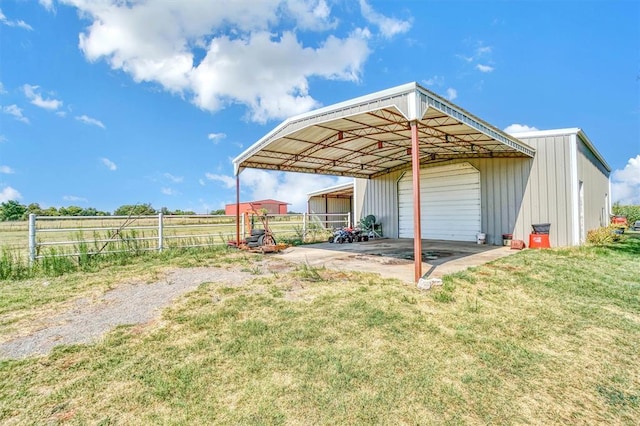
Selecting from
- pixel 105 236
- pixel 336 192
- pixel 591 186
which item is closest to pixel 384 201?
pixel 336 192

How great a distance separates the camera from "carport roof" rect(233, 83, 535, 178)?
4992 millimetres

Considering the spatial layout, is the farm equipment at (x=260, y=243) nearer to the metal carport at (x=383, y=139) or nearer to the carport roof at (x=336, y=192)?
the metal carport at (x=383, y=139)

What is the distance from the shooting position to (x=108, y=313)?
3527 millimetres

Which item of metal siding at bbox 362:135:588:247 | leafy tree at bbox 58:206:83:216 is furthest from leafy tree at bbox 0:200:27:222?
metal siding at bbox 362:135:588:247

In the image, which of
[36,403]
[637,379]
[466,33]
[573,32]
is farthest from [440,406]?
[573,32]

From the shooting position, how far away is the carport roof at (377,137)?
4992 mm

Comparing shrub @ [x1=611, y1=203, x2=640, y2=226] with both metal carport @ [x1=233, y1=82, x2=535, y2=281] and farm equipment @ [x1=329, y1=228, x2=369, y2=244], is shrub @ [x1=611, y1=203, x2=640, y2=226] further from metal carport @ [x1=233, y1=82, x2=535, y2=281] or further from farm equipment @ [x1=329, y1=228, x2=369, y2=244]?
farm equipment @ [x1=329, y1=228, x2=369, y2=244]

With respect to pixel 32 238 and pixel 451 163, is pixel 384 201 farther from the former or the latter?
pixel 32 238

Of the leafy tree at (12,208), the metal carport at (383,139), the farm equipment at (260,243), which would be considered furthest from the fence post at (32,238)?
the leafy tree at (12,208)

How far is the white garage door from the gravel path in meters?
8.24

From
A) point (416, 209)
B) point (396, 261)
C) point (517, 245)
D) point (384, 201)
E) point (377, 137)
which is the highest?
point (377, 137)

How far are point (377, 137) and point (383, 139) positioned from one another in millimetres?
337

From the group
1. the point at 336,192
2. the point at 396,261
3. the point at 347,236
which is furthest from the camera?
the point at 336,192

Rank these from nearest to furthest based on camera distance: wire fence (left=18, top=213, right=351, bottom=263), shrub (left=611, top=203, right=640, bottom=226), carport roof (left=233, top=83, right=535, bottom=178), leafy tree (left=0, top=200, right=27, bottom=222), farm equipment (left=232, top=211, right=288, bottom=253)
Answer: carport roof (left=233, top=83, right=535, bottom=178), wire fence (left=18, top=213, right=351, bottom=263), farm equipment (left=232, top=211, right=288, bottom=253), shrub (left=611, top=203, right=640, bottom=226), leafy tree (left=0, top=200, right=27, bottom=222)
